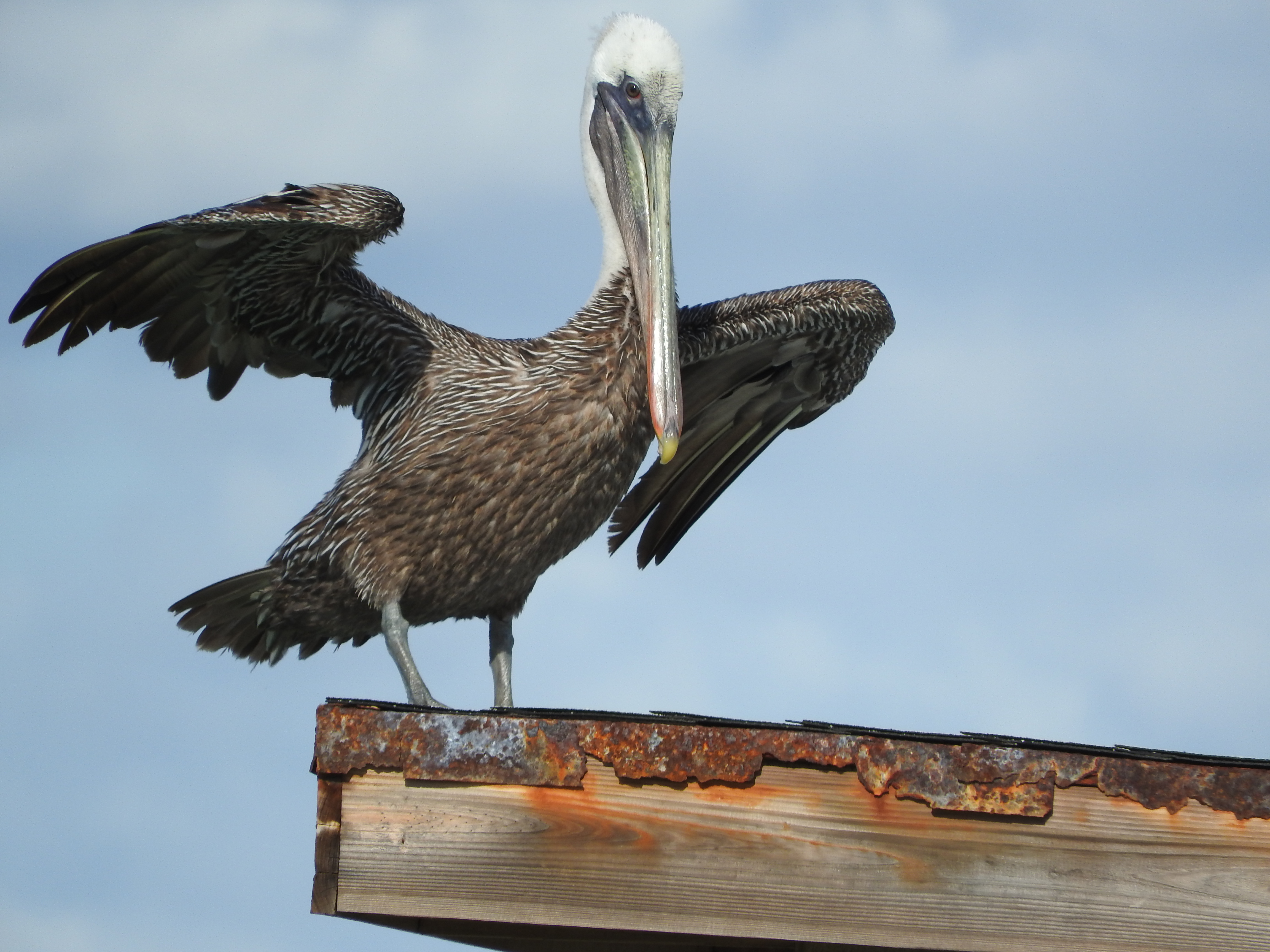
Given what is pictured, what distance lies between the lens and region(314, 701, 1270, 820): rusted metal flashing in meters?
2.71

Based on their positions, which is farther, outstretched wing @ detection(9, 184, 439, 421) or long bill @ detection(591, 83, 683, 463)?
outstretched wing @ detection(9, 184, 439, 421)

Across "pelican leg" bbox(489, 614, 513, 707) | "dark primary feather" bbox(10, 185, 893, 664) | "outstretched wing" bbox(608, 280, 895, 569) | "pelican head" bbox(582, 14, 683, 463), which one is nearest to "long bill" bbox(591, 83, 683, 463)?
Answer: "pelican head" bbox(582, 14, 683, 463)

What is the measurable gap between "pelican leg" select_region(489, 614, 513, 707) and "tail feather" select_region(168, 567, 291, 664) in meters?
0.87

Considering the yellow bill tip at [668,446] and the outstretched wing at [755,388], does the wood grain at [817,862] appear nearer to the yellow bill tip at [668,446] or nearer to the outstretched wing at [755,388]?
the yellow bill tip at [668,446]

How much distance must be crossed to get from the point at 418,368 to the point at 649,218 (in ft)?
3.47

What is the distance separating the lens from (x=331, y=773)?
2695mm

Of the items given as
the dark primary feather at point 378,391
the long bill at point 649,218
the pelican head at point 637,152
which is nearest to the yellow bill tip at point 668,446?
the long bill at point 649,218

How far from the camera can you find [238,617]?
238 inches

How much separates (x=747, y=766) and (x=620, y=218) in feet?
10.8

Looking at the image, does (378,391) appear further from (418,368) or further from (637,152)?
(637,152)

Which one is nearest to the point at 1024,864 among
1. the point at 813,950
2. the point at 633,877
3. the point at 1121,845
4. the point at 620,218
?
the point at 1121,845

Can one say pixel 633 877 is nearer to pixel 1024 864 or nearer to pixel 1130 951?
pixel 1024 864

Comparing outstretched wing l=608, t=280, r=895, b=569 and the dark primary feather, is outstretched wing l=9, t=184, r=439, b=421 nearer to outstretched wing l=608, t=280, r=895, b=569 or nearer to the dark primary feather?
the dark primary feather

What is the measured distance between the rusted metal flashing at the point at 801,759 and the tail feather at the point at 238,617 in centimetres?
329
